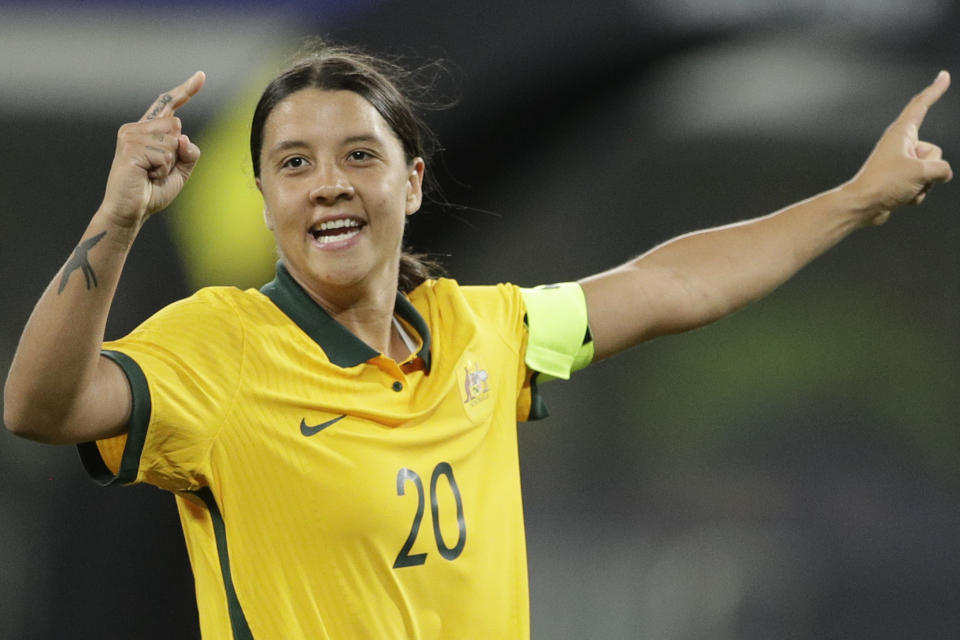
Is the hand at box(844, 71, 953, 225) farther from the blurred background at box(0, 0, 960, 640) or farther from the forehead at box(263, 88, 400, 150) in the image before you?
the blurred background at box(0, 0, 960, 640)

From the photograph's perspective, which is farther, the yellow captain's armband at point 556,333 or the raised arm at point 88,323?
the yellow captain's armband at point 556,333

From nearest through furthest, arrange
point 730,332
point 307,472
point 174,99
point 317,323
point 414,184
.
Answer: point 174,99 → point 307,472 → point 317,323 → point 414,184 → point 730,332

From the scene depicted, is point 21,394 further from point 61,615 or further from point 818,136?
point 818,136

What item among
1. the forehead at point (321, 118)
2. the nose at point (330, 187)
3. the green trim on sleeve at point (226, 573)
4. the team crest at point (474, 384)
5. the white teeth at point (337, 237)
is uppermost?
the forehead at point (321, 118)

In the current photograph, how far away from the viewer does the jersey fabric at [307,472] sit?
1.12 m

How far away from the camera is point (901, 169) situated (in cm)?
158

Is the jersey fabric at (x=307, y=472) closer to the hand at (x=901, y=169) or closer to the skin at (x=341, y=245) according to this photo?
the skin at (x=341, y=245)

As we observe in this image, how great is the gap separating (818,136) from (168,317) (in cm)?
247

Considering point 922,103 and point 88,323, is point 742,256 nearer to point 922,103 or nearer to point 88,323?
point 922,103

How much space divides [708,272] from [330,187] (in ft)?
1.81

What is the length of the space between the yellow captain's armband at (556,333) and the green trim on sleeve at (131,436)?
563 mm

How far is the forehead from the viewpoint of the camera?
1.30 meters

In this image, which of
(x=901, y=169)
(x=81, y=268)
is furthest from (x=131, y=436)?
(x=901, y=169)

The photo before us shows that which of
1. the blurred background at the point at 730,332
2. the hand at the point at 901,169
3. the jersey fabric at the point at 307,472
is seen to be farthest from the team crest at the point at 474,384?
the blurred background at the point at 730,332
